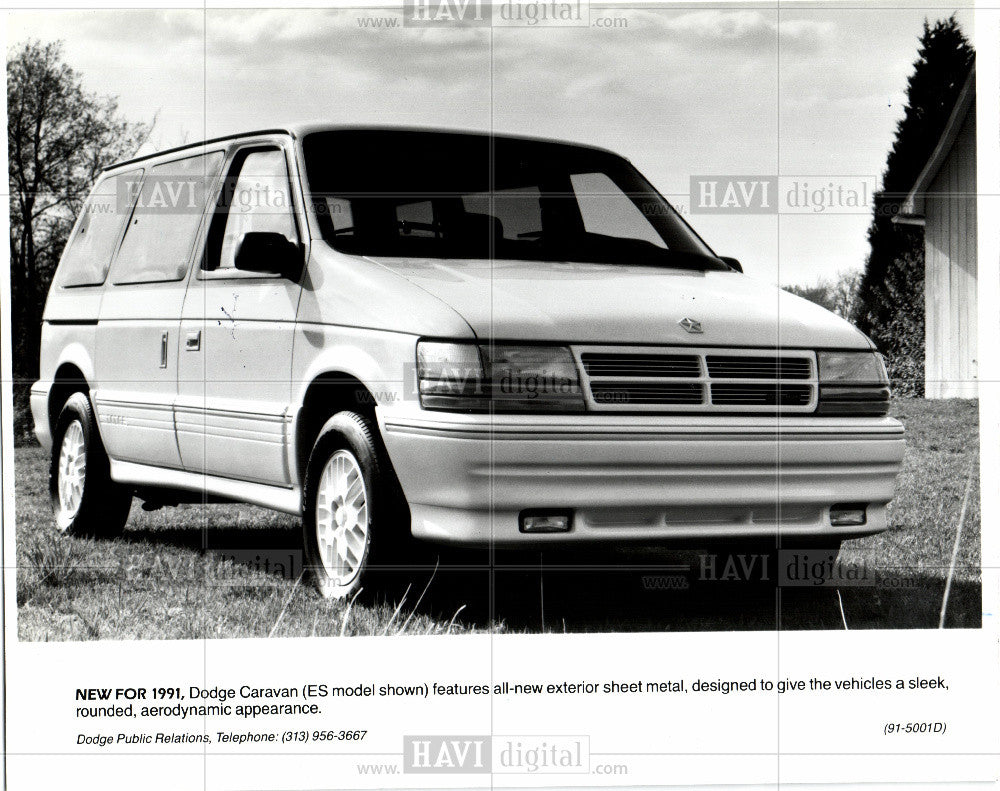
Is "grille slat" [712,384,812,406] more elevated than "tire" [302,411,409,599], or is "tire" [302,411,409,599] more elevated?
"grille slat" [712,384,812,406]

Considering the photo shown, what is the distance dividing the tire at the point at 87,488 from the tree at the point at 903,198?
4.41 m

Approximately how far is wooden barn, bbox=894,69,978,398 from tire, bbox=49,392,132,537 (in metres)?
4.55

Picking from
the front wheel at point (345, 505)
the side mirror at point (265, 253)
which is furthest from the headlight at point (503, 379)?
the side mirror at point (265, 253)

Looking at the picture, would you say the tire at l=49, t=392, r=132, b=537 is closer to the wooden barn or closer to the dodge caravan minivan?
the dodge caravan minivan

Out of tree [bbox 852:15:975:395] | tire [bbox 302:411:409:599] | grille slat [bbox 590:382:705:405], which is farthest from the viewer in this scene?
tree [bbox 852:15:975:395]

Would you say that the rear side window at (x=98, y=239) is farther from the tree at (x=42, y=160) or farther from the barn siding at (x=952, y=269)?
the barn siding at (x=952, y=269)

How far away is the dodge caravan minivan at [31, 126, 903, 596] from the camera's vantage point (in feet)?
17.3

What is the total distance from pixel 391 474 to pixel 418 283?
77 cm

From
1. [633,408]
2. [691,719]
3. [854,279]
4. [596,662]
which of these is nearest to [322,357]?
[633,408]

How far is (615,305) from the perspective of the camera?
18.0 feet

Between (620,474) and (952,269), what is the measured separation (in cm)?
582

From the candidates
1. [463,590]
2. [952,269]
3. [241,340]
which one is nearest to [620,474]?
[463,590]

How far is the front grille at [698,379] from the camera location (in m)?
5.33

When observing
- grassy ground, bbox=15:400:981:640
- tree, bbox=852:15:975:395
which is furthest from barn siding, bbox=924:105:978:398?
grassy ground, bbox=15:400:981:640
